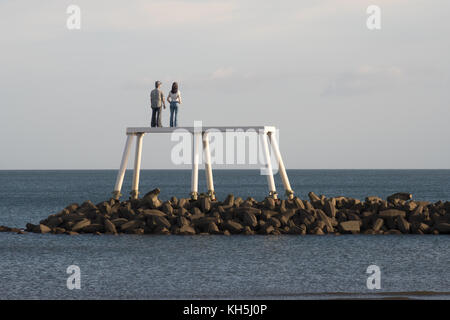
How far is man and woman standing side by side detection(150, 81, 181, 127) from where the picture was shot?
2994 cm

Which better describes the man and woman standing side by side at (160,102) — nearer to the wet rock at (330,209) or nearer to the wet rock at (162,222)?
the wet rock at (162,222)

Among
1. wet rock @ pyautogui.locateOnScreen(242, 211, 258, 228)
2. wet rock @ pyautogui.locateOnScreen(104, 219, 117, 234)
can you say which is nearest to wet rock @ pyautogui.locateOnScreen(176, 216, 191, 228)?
wet rock @ pyautogui.locateOnScreen(242, 211, 258, 228)

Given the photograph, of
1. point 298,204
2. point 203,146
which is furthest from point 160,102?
point 298,204

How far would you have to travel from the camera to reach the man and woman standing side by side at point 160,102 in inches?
1179

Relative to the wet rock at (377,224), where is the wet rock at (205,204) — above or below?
above

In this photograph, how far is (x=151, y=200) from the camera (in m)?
32.1

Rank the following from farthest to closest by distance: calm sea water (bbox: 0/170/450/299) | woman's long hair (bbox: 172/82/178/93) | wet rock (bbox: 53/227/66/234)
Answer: wet rock (bbox: 53/227/66/234), woman's long hair (bbox: 172/82/178/93), calm sea water (bbox: 0/170/450/299)

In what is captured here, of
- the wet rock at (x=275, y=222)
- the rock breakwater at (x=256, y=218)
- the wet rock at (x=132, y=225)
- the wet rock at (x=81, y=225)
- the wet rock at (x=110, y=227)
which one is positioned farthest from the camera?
the wet rock at (x=81, y=225)

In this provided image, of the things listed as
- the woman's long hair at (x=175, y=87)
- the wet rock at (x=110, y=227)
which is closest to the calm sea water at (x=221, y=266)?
the wet rock at (x=110, y=227)

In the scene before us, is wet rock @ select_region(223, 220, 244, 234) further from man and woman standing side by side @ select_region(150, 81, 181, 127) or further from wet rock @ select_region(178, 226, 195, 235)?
man and woman standing side by side @ select_region(150, 81, 181, 127)

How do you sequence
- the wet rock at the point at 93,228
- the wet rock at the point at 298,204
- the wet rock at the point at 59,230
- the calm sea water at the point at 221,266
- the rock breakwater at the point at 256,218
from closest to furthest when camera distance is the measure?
1. the calm sea water at the point at 221,266
2. the rock breakwater at the point at 256,218
3. the wet rock at the point at 298,204
4. the wet rock at the point at 93,228
5. the wet rock at the point at 59,230
